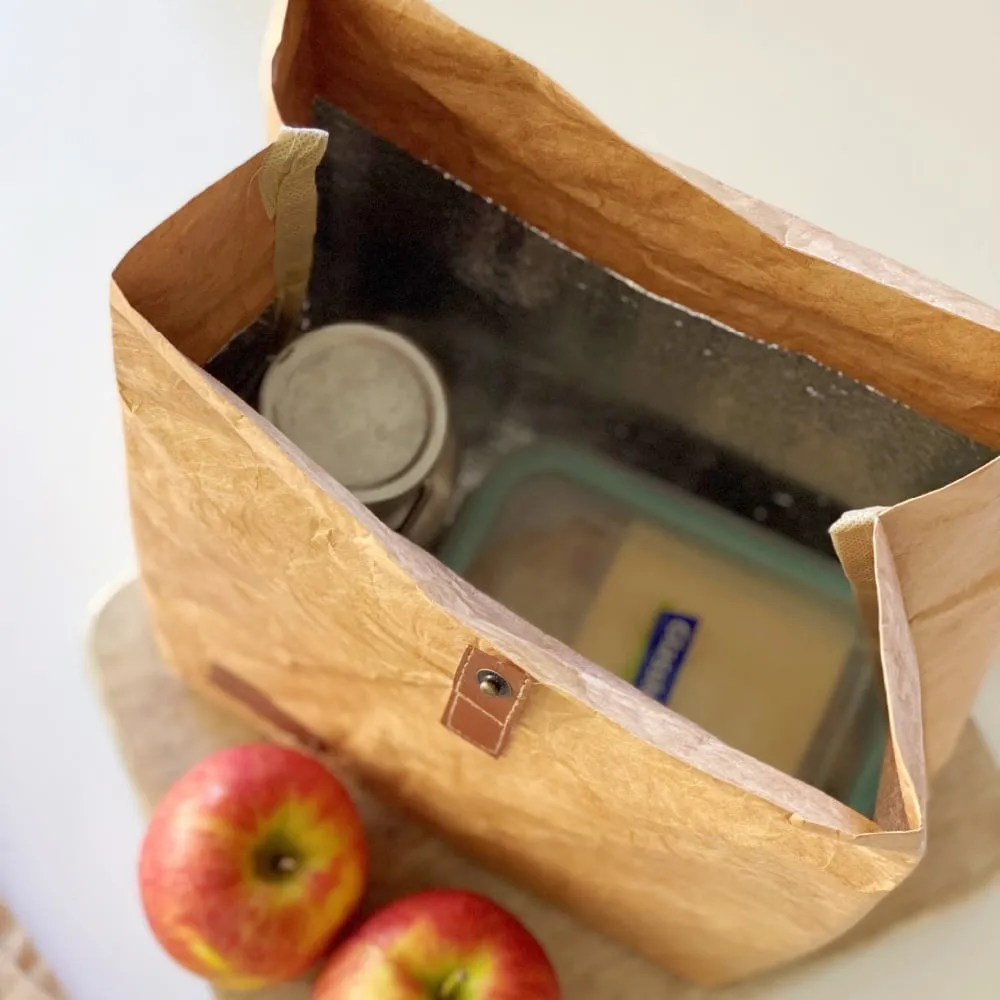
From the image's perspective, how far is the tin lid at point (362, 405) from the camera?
1.66 ft

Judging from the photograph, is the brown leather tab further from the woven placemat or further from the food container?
the woven placemat

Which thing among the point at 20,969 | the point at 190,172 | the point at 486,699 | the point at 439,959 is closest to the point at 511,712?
the point at 486,699

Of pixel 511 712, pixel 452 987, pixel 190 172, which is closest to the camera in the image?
pixel 511 712

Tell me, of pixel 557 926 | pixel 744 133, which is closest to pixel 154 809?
pixel 557 926

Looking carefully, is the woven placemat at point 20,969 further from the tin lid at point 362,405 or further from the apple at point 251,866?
the tin lid at point 362,405

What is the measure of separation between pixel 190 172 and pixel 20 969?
1.48 feet

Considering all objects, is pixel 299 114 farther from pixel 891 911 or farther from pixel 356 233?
pixel 891 911

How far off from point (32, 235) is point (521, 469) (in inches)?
12.7

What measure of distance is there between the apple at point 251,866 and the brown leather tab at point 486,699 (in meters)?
0.13

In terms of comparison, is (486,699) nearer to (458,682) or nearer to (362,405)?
(458,682)

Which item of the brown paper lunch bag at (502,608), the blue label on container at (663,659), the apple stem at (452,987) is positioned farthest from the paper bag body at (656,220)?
the apple stem at (452,987)

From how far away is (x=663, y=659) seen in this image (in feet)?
1.86

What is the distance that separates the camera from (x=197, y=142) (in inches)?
26.4

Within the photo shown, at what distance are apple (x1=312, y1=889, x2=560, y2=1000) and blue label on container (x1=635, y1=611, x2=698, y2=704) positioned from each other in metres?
0.14
